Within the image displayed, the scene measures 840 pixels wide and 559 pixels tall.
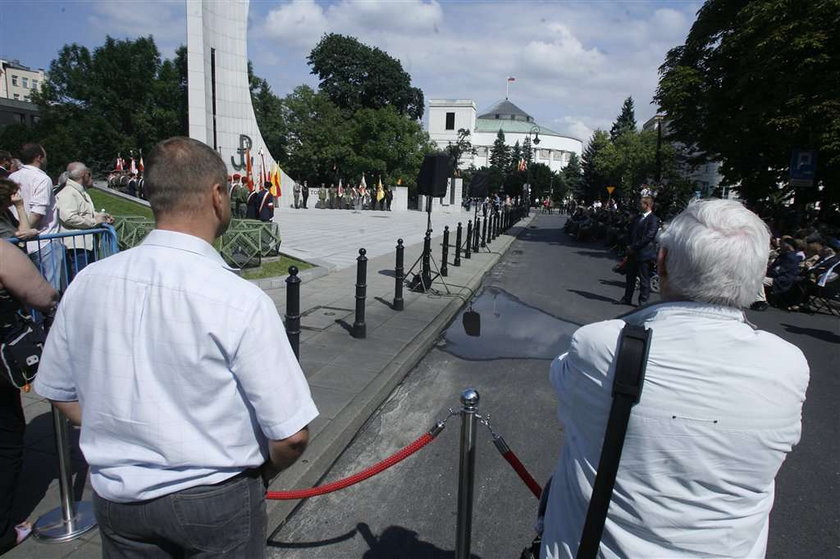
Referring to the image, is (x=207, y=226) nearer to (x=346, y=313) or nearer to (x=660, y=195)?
(x=346, y=313)

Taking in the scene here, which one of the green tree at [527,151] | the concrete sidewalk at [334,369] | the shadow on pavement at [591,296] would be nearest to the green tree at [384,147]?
the green tree at [527,151]

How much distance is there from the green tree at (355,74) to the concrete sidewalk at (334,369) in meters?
55.8

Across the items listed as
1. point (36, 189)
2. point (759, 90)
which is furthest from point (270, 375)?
point (759, 90)

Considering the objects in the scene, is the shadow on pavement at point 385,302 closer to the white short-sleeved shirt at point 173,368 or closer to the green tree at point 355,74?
the white short-sleeved shirt at point 173,368

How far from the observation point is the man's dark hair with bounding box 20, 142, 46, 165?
6160 mm

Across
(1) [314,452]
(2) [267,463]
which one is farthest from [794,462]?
(2) [267,463]

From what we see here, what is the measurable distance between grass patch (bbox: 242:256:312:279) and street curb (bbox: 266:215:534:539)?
4247mm

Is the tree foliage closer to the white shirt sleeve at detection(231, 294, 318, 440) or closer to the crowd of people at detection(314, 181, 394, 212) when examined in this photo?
the crowd of people at detection(314, 181, 394, 212)

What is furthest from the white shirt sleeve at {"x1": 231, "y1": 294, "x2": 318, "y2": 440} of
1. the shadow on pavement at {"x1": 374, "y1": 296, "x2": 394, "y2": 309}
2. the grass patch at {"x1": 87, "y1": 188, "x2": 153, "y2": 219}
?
the grass patch at {"x1": 87, "y1": 188, "x2": 153, "y2": 219}

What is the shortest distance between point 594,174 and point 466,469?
2780 inches

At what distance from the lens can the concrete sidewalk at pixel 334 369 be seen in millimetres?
3445

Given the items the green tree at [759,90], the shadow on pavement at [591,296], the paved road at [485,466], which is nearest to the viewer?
the paved road at [485,466]

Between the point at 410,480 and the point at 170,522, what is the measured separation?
261 centimetres

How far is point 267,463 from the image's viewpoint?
1.81 meters
